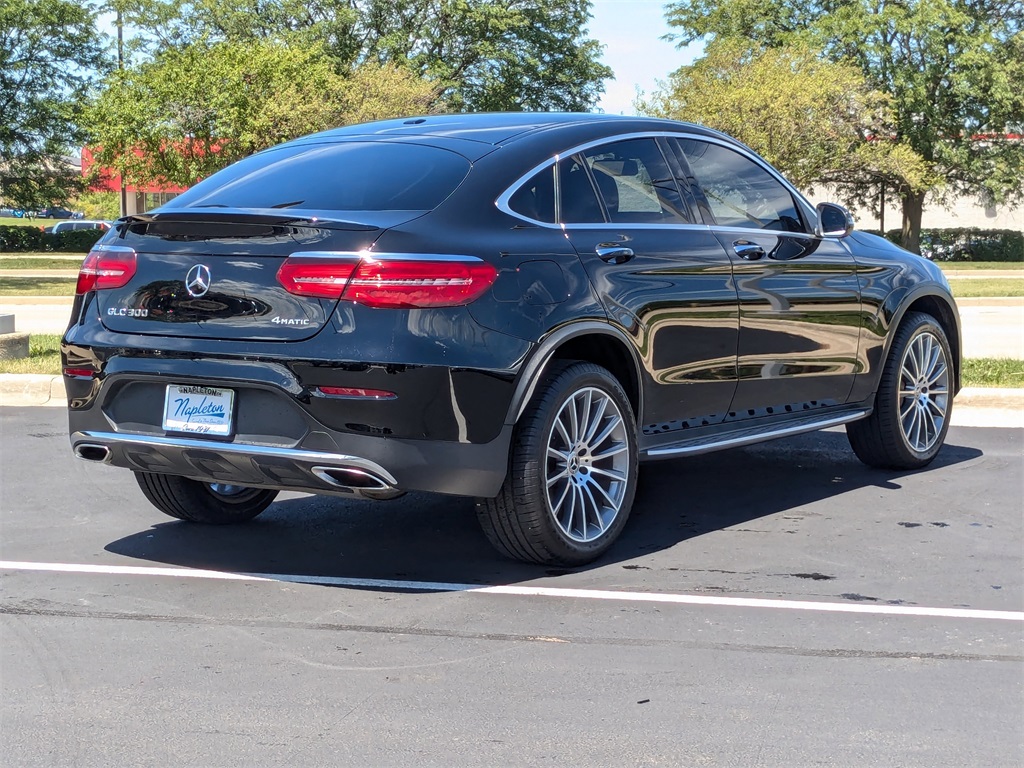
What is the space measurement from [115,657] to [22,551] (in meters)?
1.64

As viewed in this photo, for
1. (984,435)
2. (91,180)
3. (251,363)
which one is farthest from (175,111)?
(251,363)

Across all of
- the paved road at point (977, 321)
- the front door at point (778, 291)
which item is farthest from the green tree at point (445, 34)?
the front door at point (778, 291)

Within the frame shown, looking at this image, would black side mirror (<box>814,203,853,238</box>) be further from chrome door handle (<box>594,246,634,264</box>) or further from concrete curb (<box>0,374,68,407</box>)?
concrete curb (<box>0,374,68,407</box>)

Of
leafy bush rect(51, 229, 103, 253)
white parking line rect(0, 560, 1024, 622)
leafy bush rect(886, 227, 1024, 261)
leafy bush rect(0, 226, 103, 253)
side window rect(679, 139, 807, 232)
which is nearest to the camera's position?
white parking line rect(0, 560, 1024, 622)

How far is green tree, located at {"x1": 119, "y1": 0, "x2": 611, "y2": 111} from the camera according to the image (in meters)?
52.2

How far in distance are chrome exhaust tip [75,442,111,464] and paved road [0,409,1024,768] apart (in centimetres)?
47

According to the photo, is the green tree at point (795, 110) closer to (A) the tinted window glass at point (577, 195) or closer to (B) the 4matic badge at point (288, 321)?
(A) the tinted window glass at point (577, 195)

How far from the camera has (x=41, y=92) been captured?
45.7 m

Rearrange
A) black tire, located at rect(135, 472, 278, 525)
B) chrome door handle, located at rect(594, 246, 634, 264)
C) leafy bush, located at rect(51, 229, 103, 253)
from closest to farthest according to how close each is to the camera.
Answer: chrome door handle, located at rect(594, 246, 634, 264)
black tire, located at rect(135, 472, 278, 525)
leafy bush, located at rect(51, 229, 103, 253)

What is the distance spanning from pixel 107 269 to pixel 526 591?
2081mm

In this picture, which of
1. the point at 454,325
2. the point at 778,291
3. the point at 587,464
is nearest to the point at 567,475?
the point at 587,464

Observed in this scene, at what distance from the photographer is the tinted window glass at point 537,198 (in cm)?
528

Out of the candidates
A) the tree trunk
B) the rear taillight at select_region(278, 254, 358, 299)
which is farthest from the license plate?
the tree trunk

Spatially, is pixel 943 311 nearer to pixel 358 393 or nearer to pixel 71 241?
pixel 358 393
